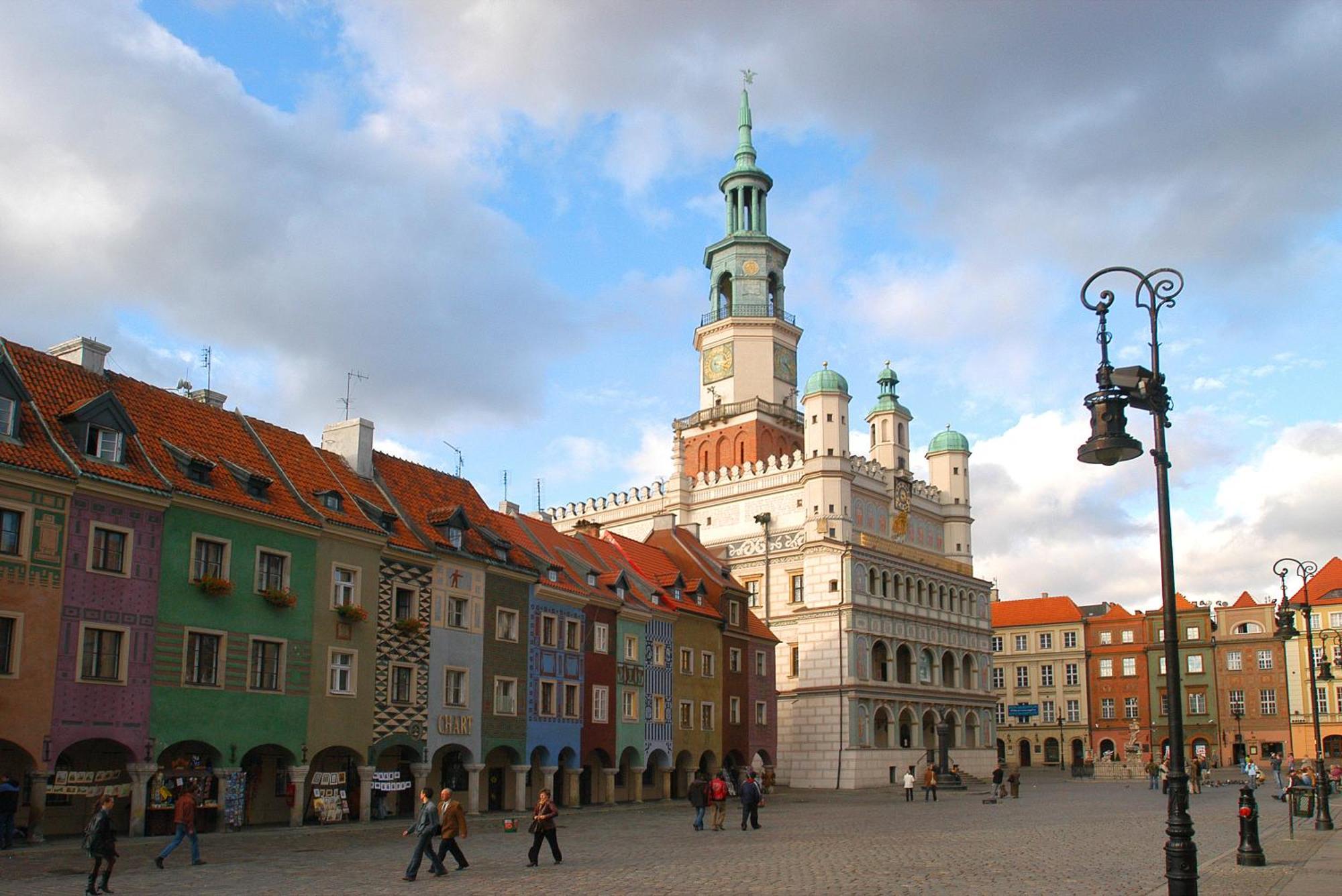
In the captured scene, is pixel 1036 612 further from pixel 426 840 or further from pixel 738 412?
pixel 426 840

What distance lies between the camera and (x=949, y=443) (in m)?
92.3

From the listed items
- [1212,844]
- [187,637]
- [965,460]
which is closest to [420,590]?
[187,637]

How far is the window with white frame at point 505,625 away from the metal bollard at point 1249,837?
25.1m

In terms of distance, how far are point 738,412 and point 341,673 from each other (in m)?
51.8

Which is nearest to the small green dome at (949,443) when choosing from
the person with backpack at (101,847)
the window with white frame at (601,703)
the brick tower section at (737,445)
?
the brick tower section at (737,445)

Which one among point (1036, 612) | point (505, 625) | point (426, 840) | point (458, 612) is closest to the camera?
point (426, 840)

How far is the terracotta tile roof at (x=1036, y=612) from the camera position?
364 ft

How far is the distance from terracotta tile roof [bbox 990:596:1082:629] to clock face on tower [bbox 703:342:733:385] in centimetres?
4084

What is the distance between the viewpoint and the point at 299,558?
36.1 m

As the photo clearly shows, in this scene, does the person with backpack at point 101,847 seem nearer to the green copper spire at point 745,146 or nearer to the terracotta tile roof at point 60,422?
the terracotta tile roof at point 60,422

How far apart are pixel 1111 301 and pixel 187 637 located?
24930mm

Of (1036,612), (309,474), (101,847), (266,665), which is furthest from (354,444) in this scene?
(1036,612)

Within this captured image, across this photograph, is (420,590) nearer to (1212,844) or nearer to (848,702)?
(1212,844)

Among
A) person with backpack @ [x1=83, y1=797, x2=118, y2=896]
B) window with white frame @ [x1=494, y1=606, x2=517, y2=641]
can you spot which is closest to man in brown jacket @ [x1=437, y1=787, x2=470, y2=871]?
person with backpack @ [x1=83, y1=797, x2=118, y2=896]
